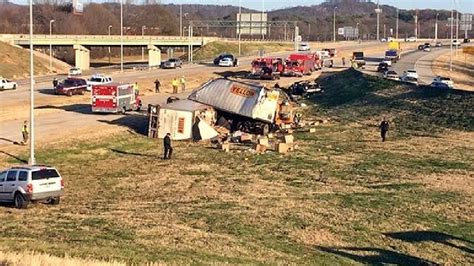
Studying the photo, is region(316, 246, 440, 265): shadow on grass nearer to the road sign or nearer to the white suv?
the white suv

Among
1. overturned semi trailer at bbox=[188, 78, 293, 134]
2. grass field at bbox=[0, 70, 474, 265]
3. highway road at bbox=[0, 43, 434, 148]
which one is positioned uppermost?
overturned semi trailer at bbox=[188, 78, 293, 134]

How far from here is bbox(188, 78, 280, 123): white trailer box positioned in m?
45.0

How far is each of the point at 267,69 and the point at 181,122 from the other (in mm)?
39531

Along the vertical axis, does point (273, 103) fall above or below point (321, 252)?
above

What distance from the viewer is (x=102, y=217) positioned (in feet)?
77.4

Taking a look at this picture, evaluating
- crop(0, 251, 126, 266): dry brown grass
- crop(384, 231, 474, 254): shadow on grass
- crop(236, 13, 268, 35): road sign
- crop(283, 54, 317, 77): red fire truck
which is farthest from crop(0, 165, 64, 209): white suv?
crop(236, 13, 268, 35): road sign

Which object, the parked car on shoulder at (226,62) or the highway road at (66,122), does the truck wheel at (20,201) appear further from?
the parked car on shoulder at (226,62)

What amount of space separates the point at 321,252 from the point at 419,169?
15.3 m

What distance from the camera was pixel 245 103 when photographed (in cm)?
4541

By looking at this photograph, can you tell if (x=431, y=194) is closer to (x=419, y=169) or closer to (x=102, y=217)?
(x=419, y=169)

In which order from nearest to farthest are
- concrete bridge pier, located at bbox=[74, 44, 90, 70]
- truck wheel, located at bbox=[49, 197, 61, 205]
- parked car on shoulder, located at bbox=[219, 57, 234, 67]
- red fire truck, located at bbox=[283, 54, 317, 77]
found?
1. truck wheel, located at bbox=[49, 197, 61, 205]
2. red fire truck, located at bbox=[283, 54, 317, 77]
3. parked car on shoulder, located at bbox=[219, 57, 234, 67]
4. concrete bridge pier, located at bbox=[74, 44, 90, 70]

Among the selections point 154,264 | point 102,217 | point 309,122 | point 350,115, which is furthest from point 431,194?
point 350,115

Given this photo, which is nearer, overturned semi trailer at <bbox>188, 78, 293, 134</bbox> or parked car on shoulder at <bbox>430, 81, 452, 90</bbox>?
overturned semi trailer at <bbox>188, 78, 293, 134</bbox>

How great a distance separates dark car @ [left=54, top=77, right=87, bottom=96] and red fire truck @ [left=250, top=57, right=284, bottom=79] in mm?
21221
